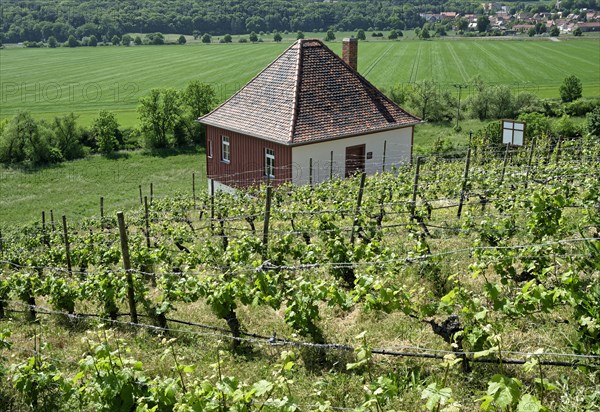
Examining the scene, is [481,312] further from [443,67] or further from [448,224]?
[443,67]

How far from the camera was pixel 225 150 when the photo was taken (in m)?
25.6

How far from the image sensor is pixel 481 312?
216 inches

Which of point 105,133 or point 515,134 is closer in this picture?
point 515,134

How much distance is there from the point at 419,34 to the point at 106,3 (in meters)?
79.4

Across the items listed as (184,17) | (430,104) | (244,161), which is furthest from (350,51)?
(184,17)

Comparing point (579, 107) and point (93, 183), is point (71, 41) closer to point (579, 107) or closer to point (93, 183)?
point (93, 183)

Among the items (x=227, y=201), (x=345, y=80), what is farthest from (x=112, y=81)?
(x=227, y=201)

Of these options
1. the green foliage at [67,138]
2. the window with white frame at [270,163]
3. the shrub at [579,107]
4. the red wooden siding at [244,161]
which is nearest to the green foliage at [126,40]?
the green foliage at [67,138]

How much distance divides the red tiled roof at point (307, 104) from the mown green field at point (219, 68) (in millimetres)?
32399

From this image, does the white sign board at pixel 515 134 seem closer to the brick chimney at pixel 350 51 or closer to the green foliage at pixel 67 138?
the brick chimney at pixel 350 51

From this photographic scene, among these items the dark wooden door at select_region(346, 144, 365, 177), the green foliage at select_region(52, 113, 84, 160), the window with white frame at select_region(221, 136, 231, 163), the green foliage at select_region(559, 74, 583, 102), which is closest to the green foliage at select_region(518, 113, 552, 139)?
the dark wooden door at select_region(346, 144, 365, 177)

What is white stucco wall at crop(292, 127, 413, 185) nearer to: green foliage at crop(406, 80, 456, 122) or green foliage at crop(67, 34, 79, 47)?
green foliage at crop(406, 80, 456, 122)

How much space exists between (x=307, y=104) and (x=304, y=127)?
126cm

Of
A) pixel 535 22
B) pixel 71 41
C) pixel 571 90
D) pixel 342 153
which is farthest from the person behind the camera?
pixel 535 22
